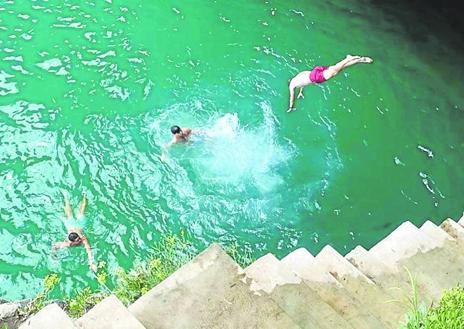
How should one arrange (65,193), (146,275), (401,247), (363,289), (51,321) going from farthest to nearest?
(65,193), (146,275), (401,247), (363,289), (51,321)

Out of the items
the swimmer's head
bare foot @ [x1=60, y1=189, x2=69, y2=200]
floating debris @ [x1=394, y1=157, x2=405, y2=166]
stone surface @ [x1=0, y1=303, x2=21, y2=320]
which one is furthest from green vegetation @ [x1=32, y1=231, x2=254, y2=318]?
floating debris @ [x1=394, y1=157, x2=405, y2=166]

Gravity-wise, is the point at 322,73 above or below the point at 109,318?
below

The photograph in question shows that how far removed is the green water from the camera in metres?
8.78

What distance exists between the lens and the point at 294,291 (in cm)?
557

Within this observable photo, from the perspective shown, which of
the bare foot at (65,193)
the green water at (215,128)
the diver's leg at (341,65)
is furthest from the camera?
the bare foot at (65,193)

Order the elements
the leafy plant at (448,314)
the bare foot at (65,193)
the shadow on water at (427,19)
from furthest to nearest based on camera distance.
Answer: the shadow on water at (427,19), the bare foot at (65,193), the leafy plant at (448,314)

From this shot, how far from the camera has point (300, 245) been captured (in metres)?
8.76

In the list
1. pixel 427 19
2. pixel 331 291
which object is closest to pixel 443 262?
pixel 331 291

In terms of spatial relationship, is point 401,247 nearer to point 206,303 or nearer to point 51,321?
point 206,303

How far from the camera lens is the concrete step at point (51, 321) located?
465 centimetres

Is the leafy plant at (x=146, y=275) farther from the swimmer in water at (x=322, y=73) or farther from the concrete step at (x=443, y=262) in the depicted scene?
the swimmer in water at (x=322, y=73)

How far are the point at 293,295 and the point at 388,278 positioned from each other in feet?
4.25

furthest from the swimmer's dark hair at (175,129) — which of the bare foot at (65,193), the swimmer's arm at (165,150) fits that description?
the bare foot at (65,193)

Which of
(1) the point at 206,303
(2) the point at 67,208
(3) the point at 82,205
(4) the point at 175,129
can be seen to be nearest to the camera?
(1) the point at 206,303
